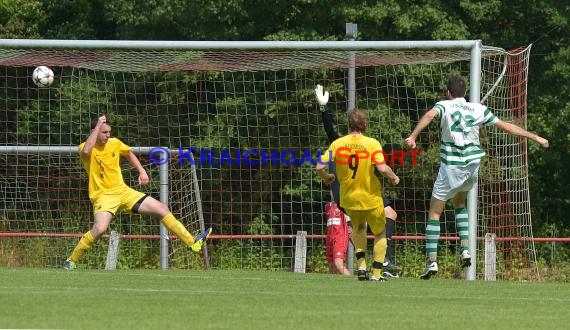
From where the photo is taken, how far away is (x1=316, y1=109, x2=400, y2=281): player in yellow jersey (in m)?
12.1

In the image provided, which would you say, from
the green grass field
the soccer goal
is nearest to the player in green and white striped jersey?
the green grass field

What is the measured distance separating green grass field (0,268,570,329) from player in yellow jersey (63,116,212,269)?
2144mm

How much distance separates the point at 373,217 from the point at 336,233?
3982mm

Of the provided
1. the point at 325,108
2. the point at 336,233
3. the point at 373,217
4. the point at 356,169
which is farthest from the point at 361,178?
the point at 336,233

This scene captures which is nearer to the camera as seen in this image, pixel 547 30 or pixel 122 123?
pixel 122 123

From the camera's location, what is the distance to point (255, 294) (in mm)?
10000

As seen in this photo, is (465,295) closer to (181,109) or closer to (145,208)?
(145,208)

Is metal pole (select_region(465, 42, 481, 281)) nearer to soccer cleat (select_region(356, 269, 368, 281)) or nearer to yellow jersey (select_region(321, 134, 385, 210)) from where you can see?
soccer cleat (select_region(356, 269, 368, 281))

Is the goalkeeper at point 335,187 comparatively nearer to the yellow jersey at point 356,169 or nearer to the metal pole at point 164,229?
the yellow jersey at point 356,169

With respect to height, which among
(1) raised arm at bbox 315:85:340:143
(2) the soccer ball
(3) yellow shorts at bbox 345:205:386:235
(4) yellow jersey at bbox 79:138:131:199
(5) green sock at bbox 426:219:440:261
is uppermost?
(2) the soccer ball

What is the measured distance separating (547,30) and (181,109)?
11.5 metres

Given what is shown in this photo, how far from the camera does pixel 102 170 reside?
48.5ft

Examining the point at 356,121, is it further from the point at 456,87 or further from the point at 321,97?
the point at 321,97

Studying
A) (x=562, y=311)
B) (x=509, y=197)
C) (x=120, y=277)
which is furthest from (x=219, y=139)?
(x=562, y=311)
